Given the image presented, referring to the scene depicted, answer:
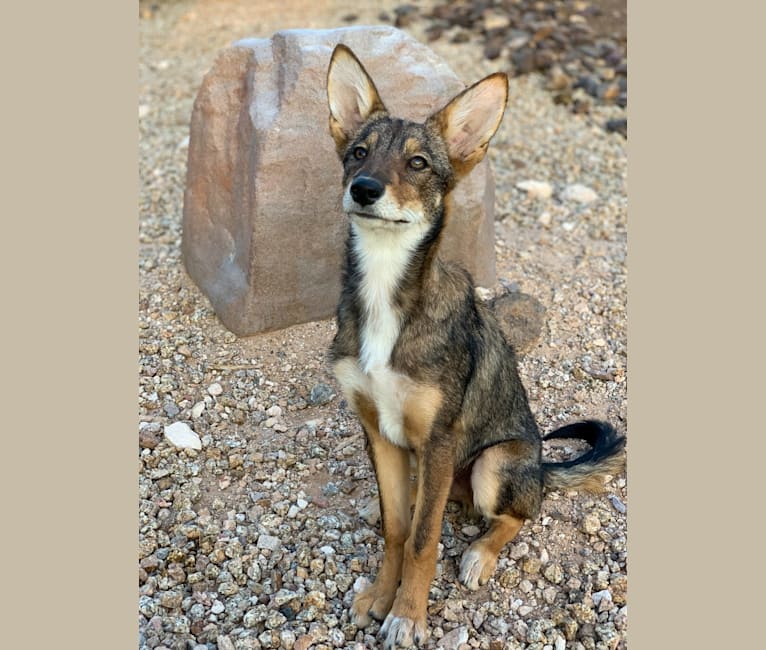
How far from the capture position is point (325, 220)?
6.25m

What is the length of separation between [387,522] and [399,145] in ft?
6.58

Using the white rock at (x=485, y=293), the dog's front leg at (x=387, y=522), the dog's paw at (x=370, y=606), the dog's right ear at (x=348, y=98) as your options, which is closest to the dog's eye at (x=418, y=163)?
the dog's right ear at (x=348, y=98)

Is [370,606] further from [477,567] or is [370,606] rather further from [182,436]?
[182,436]

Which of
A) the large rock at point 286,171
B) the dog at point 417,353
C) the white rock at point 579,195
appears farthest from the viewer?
the white rock at point 579,195

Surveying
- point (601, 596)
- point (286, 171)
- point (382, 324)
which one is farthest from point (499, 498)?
point (286, 171)

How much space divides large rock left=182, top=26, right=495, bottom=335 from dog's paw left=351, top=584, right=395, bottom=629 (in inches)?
102

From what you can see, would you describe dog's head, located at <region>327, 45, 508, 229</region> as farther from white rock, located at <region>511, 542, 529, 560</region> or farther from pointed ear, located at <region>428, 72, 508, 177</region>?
white rock, located at <region>511, 542, 529, 560</region>

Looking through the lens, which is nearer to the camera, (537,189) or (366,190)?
(366,190)

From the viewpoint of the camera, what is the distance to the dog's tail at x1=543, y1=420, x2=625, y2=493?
5098mm

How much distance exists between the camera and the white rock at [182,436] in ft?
18.2

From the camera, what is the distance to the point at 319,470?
5.46m

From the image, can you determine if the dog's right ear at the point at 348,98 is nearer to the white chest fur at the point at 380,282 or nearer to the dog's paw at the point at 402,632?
the white chest fur at the point at 380,282

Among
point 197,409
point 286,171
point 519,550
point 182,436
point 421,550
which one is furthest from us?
point 286,171

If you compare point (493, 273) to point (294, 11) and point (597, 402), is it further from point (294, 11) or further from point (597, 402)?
point (294, 11)
